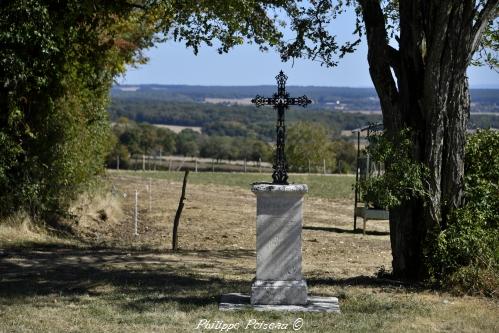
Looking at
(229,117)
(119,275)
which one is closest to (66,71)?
(119,275)

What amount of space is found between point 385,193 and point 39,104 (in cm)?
1003

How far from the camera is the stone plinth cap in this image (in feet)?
29.6

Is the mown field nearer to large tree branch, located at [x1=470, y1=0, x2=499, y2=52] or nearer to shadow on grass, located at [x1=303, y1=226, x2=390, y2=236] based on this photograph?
shadow on grass, located at [x1=303, y1=226, x2=390, y2=236]

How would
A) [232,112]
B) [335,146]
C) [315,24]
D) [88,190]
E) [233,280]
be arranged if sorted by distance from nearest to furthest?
[233,280]
[315,24]
[88,190]
[335,146]
[232,112]

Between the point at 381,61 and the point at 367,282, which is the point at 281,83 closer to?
the point at 381,61

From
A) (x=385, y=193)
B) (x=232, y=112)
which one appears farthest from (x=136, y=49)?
(x=232, y=112)

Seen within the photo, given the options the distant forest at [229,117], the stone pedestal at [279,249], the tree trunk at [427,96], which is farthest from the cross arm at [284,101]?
the distant forest at [229,117]

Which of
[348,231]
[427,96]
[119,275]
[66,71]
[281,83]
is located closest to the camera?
[281,83]

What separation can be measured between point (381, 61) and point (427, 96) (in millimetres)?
915

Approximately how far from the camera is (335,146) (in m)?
81.8

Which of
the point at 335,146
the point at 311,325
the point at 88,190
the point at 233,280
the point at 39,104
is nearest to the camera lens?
the point at 311,325

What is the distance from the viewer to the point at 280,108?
9.43 m

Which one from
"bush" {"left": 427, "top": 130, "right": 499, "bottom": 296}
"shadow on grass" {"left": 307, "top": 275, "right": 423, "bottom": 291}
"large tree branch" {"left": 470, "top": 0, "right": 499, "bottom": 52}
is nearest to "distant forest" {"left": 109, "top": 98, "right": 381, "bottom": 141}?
"shadow on grass" {"left": 307, "top": 275, "right": 423, "bottom": 291}

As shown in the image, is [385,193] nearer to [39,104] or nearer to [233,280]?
[233,280]
